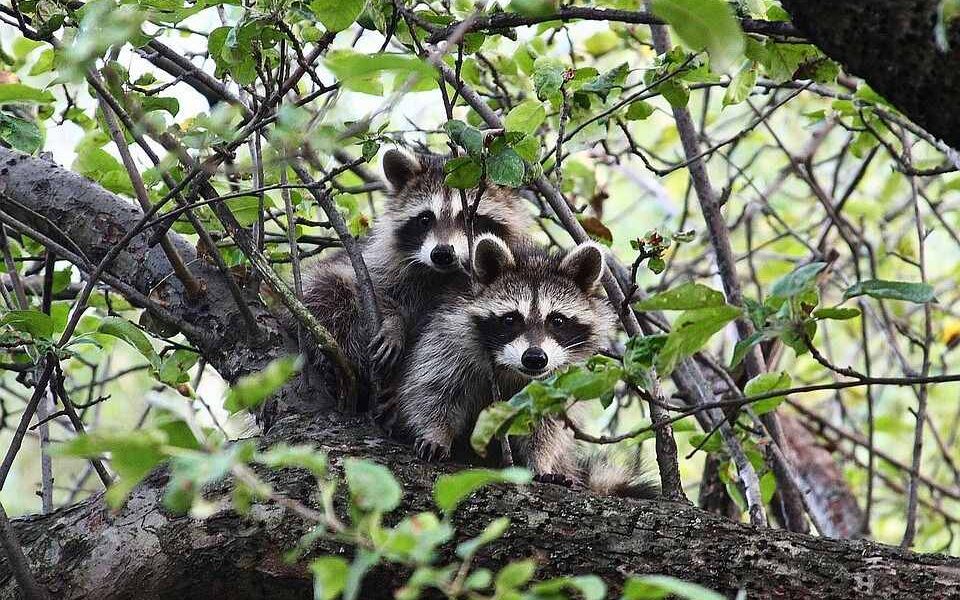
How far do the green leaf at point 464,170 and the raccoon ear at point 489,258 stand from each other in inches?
31.7

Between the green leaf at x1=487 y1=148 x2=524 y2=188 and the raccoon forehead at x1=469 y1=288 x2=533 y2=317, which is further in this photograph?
the raccoon forehead at x1=469 y1=288 x2=533 y2=317

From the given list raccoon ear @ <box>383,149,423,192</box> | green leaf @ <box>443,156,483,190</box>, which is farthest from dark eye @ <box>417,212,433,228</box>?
green leaf @ <box>443,156,483,190</box>

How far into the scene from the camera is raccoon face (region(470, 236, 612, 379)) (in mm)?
2949

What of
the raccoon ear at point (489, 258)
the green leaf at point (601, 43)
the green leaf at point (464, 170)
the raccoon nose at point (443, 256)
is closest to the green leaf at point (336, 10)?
the green leaf at point (464, 170)

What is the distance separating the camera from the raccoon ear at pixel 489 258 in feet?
9.71

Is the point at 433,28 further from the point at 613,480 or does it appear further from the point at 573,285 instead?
the point at 613,480

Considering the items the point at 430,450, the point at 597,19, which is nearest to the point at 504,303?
the point at 430,450

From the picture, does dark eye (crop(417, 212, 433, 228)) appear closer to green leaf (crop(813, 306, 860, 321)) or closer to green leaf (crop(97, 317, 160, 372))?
green leaf (crop(97, 317, 160, 372))

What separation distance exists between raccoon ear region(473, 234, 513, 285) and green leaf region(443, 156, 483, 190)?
2.64 feet

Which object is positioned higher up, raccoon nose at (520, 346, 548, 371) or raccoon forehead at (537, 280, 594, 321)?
raccoon forehead at (537, 280, 594, 321)

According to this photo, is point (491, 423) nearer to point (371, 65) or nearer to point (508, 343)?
point (371, 65)

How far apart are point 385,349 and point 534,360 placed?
1.61 feet

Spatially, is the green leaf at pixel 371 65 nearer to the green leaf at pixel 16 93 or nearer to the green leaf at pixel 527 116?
the green leaf at pixel 16 93

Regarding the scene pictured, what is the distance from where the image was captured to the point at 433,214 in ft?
11.3
